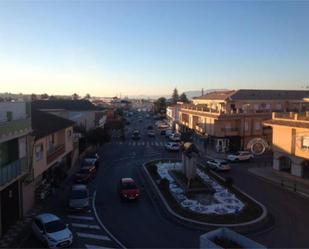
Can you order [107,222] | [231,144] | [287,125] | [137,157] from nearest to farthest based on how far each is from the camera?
[107,222] < [287,125] < [137,157] < [231,144]

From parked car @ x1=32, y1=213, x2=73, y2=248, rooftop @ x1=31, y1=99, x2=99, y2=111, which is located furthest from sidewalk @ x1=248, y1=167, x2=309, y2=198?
rooftop @ x1=31, y1=99, x2=99, y2=111

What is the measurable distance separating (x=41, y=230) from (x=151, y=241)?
5874 mm

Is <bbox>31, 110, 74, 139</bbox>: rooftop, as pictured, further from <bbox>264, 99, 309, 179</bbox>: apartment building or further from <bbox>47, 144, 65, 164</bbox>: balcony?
<bbox>264, 99, 309, 179</bbox>: apartment building

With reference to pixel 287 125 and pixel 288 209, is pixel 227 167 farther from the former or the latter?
pixel 288 209

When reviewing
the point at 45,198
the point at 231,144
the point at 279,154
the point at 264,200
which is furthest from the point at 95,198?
the point at 231,144

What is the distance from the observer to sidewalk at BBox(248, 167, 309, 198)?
32141 mm

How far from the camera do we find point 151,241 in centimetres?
1984

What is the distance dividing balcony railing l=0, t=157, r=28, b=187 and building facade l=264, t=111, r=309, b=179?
2439cm

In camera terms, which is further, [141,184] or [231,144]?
[231,144]

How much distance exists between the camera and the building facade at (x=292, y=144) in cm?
3466

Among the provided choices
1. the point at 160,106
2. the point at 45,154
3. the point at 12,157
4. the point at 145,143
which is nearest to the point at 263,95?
the point at 145,143

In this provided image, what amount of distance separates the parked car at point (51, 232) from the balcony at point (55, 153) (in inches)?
417

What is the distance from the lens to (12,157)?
2300cm

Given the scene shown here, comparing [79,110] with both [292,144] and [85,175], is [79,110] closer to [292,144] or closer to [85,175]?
[85,175]
